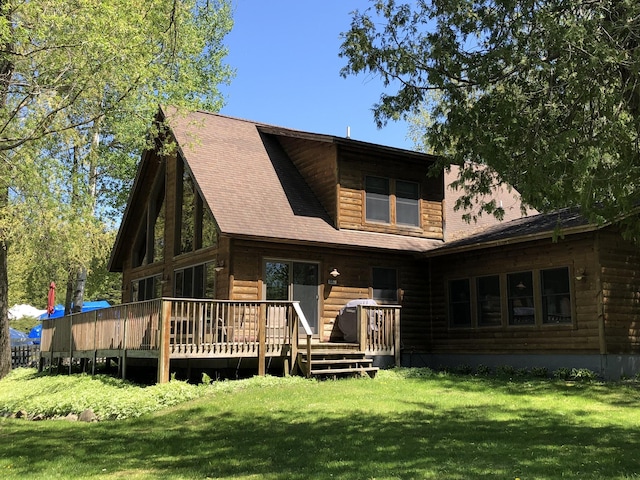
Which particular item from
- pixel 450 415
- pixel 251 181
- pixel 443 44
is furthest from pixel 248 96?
pixel 450 415

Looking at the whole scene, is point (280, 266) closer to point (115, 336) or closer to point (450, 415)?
point (115, 336)

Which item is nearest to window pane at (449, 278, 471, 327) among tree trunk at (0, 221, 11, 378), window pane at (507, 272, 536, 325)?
window pane at (507, 272, 536, 325)

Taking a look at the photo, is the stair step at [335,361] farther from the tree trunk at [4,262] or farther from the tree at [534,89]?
the tree trunk at [4,262]

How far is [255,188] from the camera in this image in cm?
1716

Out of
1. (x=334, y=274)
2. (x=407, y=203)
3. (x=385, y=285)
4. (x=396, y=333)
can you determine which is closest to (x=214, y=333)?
(x=334, y=274)

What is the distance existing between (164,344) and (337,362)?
147 inches

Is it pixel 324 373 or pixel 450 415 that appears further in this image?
pixel 324 373

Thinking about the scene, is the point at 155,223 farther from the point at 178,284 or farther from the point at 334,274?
the point at 334,274

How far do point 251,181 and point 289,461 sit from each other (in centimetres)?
1138

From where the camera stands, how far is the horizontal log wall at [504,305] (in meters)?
14.1

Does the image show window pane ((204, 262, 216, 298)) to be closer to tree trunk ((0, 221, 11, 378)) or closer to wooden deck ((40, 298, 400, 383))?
wooden deck ((40, 298, 400, 383))

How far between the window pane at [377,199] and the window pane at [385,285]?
1482 millimetres

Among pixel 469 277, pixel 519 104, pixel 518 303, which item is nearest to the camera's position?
pixel 519 104

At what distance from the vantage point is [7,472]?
698 centimetres
